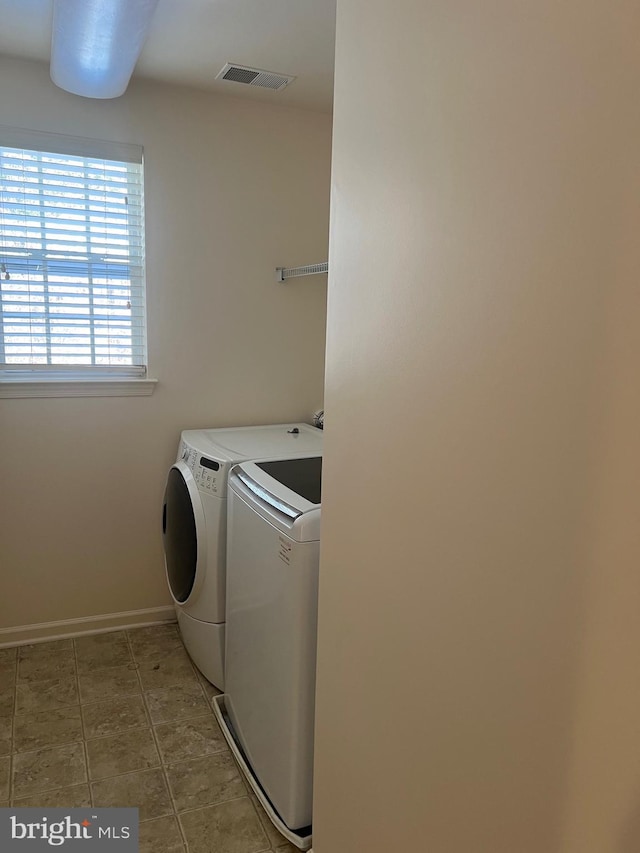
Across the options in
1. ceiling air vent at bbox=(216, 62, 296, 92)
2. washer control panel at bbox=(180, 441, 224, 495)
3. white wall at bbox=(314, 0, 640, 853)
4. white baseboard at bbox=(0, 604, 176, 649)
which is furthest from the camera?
white baseboard at bbox=(0, 604, 176, 649)

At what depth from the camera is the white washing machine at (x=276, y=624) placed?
1.64 m

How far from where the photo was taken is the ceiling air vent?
2.38m

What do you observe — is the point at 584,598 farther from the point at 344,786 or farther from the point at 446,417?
the point at 344,786

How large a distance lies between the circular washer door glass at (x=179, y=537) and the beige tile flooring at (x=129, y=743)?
35cm

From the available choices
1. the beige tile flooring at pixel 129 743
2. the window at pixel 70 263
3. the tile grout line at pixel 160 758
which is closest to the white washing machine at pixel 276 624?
the beige tile flooring at pixel 129 743

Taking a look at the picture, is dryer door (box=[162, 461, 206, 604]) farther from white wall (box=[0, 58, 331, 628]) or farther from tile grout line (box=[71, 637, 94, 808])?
tile grout line (box=[71, 637, 94, 808])

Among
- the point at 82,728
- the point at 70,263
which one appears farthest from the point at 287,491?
the point at 70,263

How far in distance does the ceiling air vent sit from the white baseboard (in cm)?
225

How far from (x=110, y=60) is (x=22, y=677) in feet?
7.33

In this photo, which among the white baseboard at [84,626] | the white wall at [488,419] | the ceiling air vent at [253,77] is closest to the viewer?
the white wall at [488,419]

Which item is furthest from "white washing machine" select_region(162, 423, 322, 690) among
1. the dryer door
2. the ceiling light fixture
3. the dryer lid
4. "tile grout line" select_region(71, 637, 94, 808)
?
the ceiling light fixture

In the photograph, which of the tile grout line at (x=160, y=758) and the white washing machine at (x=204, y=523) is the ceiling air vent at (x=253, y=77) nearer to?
the white washing machine at (x=204, y=523)

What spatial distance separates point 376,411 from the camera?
3.94 feet

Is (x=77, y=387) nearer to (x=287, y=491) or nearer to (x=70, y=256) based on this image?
(x=70, y=256)
